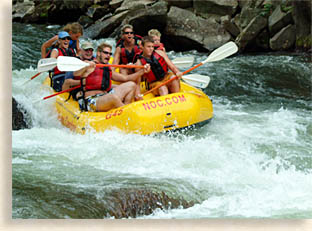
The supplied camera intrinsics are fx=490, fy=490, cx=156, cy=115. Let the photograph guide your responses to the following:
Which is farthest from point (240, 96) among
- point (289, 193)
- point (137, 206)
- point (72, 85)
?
point (137, 206)

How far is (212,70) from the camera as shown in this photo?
657cm

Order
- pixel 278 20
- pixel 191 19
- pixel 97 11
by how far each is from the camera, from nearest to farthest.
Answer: pixel 278 20, pixel 191 19, pixel 97 11

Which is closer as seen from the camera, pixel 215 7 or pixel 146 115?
pixel 146 115

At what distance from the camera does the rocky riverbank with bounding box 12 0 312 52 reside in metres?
6.82

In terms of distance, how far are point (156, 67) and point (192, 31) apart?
9.85ft

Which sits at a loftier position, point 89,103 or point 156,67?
point 156,67

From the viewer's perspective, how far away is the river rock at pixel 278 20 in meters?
6.63

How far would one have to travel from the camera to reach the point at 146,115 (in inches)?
161

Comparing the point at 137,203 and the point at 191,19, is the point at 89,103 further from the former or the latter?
the point at 191,19

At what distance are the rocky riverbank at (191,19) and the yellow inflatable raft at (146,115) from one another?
2709 millimetres

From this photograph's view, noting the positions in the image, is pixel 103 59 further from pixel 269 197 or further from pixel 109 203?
pixel 269 197

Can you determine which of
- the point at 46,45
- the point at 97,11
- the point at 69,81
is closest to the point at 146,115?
the point at 69,81

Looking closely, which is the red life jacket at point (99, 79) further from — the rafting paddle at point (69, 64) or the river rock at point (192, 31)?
the river rock at point (192, 31)

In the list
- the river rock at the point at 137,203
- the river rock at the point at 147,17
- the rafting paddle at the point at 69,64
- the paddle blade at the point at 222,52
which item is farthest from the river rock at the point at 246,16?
the river rock at the point at 137,203
